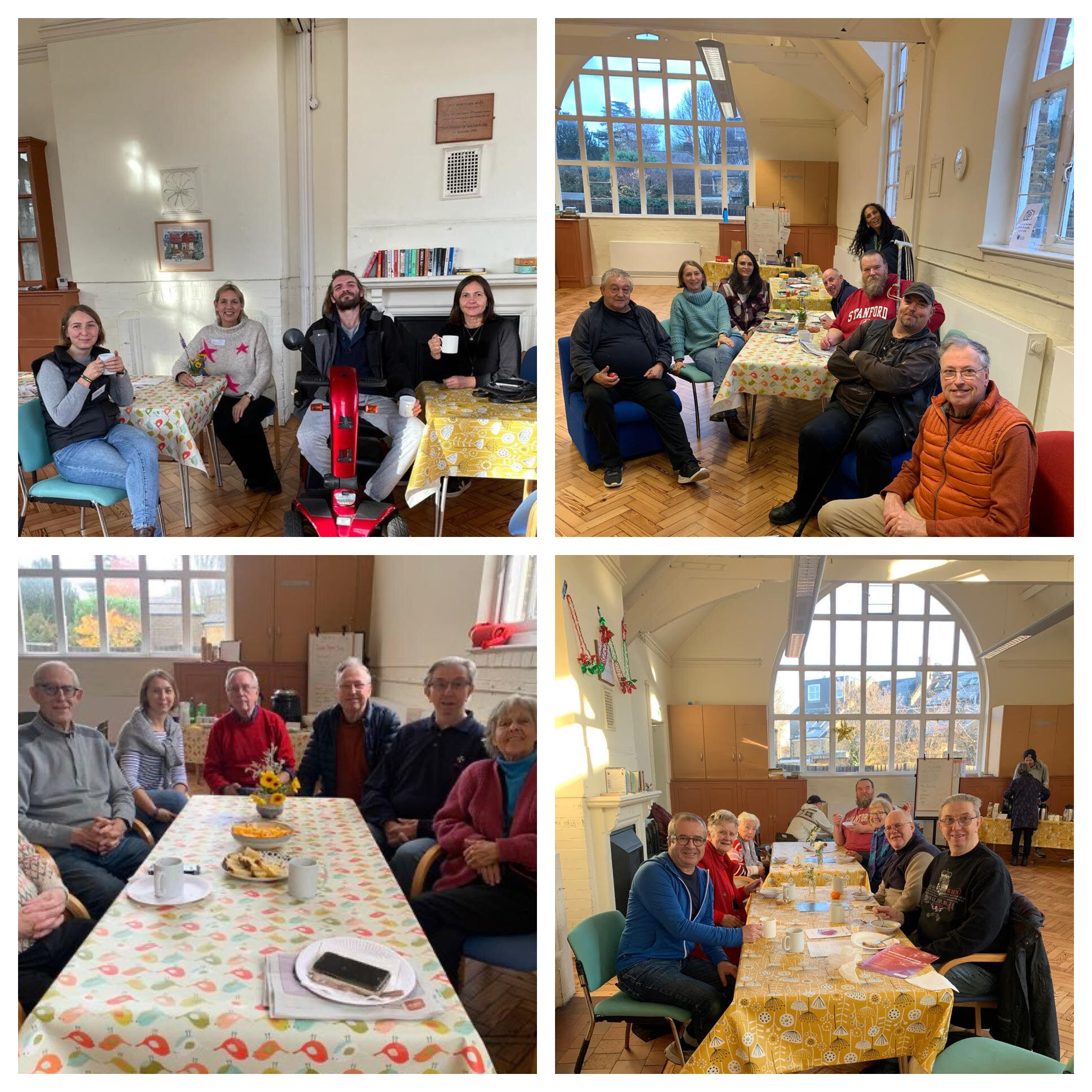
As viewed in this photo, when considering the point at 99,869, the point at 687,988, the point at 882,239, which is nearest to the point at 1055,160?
the point at 882,239

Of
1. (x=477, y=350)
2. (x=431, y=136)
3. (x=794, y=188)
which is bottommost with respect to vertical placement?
(x=477, y=350)

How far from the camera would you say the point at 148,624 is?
190cm

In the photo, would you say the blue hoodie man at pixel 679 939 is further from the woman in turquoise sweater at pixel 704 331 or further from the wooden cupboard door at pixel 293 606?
the woman in turquoise sweater at pixel 704 331

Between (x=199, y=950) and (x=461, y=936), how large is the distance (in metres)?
0.56

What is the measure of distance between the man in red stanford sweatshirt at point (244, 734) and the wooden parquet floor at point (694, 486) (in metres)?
0.89

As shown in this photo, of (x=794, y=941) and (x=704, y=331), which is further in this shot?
(x=704, y=331)

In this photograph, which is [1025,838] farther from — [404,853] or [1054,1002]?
[404,853]

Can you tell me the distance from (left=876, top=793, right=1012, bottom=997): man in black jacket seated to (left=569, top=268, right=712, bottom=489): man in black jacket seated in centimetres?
116

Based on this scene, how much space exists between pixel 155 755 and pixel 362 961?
64cm

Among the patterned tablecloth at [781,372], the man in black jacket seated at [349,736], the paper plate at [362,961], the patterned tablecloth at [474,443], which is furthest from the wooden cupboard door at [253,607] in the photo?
the patterned tablecloth at [781,372]

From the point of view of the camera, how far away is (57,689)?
6.19 ft

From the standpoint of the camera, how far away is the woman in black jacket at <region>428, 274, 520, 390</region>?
8.55 ft

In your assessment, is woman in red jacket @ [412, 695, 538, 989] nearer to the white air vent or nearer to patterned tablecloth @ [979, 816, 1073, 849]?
patterned tablecloth @ [979, 816, 1073, 849]

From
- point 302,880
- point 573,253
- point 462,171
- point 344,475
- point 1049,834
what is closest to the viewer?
point 1049,834
